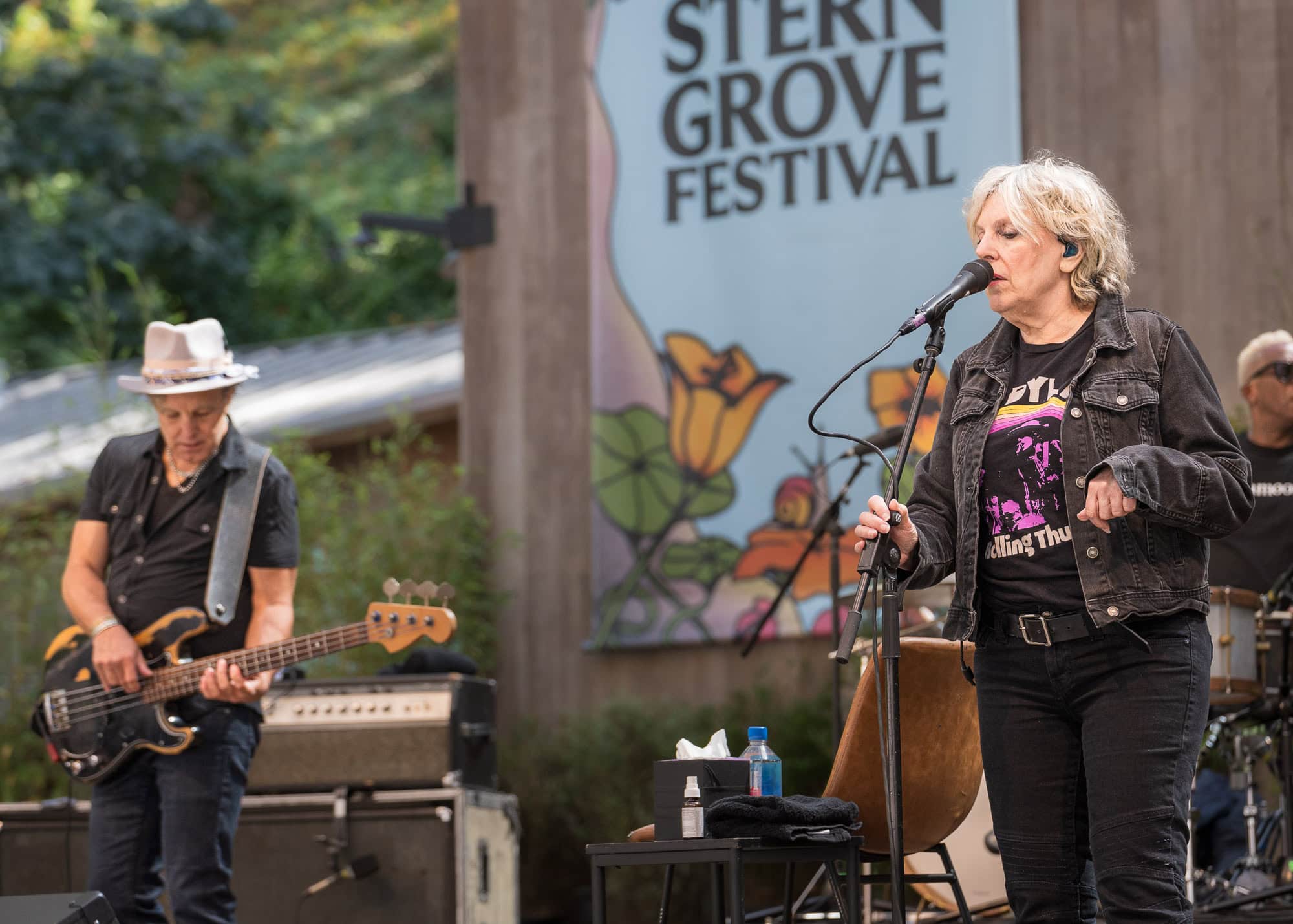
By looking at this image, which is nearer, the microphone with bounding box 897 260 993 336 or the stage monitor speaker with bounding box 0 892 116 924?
the microphone with bounding box 897 260 993 336

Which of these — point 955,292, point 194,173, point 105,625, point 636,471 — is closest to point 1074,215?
point 955,292

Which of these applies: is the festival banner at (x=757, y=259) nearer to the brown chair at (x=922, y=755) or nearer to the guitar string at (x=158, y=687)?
the brown chair at (x=922, y=755)

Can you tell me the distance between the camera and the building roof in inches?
408

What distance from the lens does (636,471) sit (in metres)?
8.33

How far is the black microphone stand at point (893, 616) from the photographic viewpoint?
323cm

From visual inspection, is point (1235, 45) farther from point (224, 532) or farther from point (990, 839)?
point (224, 532)

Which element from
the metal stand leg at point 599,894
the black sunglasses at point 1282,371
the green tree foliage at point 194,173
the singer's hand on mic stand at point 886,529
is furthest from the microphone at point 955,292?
the green tree foliage at point 194,173

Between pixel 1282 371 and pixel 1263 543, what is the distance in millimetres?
623

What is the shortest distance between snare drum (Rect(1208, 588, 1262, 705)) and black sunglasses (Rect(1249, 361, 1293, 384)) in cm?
109

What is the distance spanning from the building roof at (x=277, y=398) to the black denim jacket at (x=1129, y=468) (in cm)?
598

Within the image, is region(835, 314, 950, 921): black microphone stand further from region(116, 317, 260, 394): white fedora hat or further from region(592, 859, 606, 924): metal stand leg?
region(116, 317, 260, 394): white fedora hat

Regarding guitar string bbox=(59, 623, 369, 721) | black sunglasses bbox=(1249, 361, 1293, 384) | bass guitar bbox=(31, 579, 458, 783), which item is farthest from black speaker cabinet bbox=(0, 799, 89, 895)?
black sunglasses bbox=(1249, 361, 1293, 384)

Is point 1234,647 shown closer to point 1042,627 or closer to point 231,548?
point 1042,627

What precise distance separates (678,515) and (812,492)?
28.3 inches
